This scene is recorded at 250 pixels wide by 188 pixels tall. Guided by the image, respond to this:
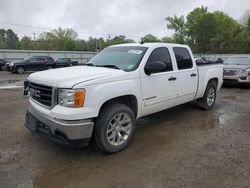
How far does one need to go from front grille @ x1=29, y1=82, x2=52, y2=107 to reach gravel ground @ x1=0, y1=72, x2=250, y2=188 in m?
0.89

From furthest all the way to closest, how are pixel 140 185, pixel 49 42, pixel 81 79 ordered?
1. pixel 49 42
2. pixel 81 79
3. pixel 140 185

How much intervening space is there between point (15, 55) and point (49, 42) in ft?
159

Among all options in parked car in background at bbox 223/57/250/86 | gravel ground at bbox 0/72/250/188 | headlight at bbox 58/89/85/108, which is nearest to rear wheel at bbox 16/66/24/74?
gravel ground at bbox 0/72/250/188

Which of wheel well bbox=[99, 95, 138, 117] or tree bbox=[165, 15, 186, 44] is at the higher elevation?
tree bbox=[165, 15, 186, 44]

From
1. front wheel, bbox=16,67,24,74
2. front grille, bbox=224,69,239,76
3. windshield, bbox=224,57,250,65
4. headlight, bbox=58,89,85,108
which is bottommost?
headlight, bbox=58,89,85,108

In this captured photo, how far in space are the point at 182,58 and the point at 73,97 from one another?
10.3 feet

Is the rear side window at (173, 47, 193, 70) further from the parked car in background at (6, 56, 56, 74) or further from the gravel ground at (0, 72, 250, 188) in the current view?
the parked car in background at (6, 56, 56, 74)

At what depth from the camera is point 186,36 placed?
204 ft

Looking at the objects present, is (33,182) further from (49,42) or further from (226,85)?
(49,42)

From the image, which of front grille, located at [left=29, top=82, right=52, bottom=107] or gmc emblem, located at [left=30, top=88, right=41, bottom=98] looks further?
gmc emblem, located at [left=30, top=88, right=41, bottom=98]

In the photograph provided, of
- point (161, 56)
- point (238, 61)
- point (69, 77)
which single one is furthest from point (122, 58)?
point (238, 61)

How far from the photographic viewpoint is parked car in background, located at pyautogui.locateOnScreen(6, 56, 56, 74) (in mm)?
21484

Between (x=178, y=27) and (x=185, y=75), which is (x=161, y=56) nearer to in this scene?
(x=185, y=75)

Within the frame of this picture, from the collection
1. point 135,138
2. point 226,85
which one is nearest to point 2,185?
point 135,138
